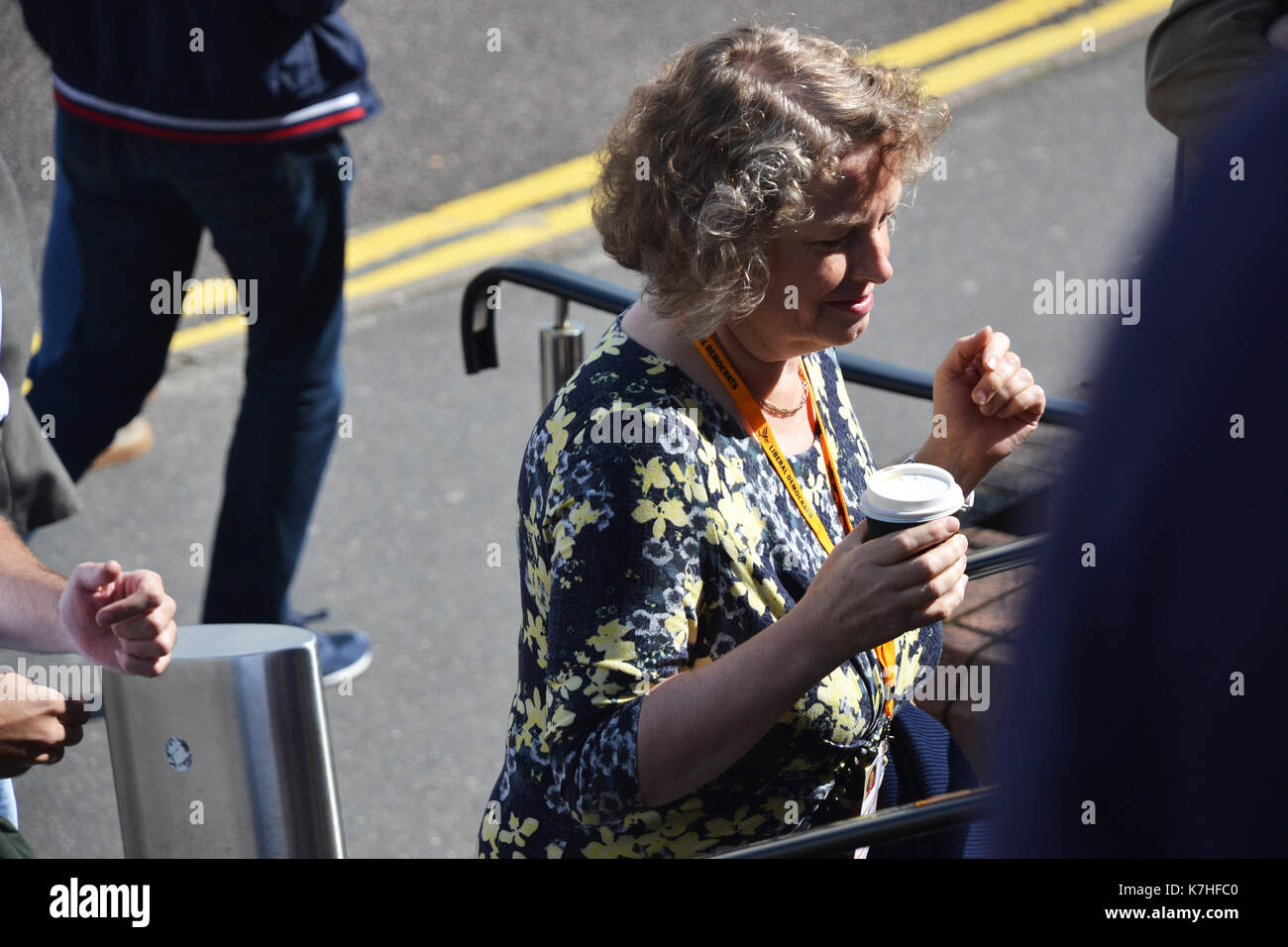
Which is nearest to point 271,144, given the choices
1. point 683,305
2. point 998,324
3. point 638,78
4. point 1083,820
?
point 683,305

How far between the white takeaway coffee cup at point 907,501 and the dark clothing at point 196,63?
2.23 meters

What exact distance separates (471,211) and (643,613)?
4.96 meters

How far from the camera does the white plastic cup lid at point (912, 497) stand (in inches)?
69.6

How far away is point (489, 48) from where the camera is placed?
749 centimetres

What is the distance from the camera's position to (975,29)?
7.88 m

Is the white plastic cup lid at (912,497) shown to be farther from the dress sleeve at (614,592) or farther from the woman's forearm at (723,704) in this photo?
the dress sleeve at (614,592)

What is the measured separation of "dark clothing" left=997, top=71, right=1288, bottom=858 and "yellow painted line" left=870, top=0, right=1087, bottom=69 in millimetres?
7117

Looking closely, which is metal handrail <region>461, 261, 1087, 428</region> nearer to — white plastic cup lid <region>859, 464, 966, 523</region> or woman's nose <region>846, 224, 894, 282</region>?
woman's nose <region>846, 224, 894, 282</region>

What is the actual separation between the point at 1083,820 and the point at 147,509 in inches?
177

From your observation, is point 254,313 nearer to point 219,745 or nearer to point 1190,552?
point 219,745

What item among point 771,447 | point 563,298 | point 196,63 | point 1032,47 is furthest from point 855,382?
point 1032,47

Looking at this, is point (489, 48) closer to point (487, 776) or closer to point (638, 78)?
point (638, 78)

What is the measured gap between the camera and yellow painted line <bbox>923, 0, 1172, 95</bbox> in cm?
743

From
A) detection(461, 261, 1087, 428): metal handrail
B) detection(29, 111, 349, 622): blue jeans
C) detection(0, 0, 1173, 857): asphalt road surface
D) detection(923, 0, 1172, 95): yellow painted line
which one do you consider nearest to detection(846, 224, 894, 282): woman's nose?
detection(0, 0, 1173, 857): asphalt road surface
